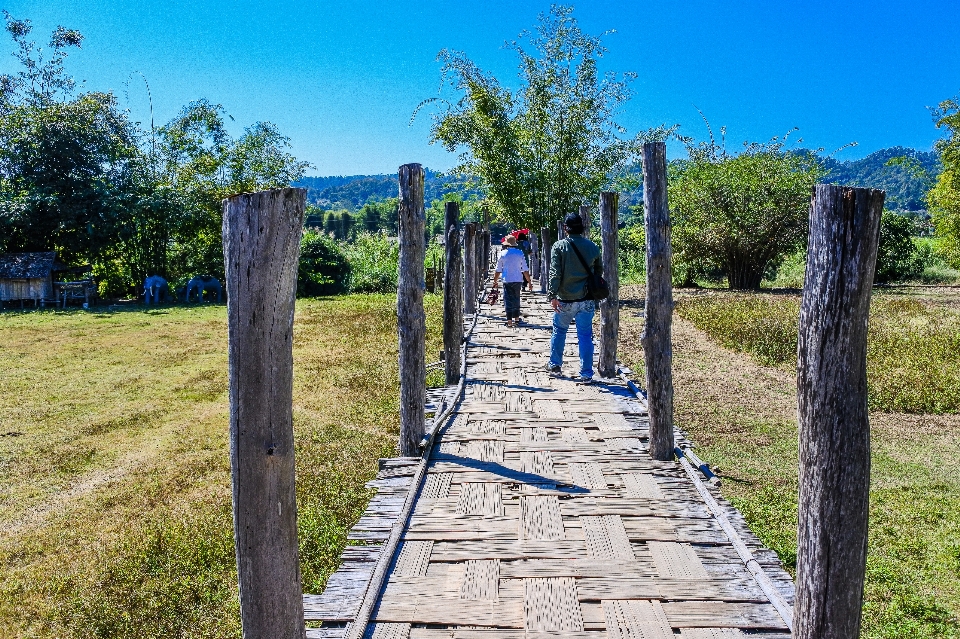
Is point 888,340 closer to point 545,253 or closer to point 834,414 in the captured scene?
point 545,253

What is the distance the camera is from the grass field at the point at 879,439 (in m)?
4.89

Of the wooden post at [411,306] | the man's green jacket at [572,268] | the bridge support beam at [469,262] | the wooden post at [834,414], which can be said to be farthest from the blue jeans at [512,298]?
the wooden post at [834,414]

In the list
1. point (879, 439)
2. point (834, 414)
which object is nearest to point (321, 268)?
point (879, 439)

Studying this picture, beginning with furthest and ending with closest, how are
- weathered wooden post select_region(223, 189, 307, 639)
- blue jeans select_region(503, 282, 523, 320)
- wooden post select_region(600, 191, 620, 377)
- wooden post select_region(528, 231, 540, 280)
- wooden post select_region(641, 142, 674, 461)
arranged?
wooden post select_region(528, 231, 540, 280)
blue jeans select_region(503, 282, 523, 320)
wooden post select_region(600, 191, 620, 377)
wooden post select_region(641, 142, 674, 461)
weathered wooden post select_region(223, 189, 307, 639)

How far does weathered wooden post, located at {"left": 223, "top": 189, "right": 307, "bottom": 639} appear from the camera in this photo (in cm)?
260

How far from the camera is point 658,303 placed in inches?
230

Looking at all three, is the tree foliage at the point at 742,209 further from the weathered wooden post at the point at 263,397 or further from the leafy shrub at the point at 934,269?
the weathered wooden post at the point at 263,397

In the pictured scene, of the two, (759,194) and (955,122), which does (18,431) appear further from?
(955,122)

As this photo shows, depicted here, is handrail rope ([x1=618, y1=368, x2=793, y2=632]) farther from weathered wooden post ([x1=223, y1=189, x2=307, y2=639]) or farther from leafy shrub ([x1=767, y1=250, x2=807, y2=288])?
leafy shrub ([x1=767, y1=250, x2=807, y2=288])

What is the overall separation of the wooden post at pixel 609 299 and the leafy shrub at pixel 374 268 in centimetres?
2038

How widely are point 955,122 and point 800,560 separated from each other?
83.2 feet

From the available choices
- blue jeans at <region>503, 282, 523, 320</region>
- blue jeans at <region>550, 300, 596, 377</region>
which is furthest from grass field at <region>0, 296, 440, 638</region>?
blue jeans at <region>550, 300, 596, 377</region>

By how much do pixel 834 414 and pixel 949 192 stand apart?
26.3 m

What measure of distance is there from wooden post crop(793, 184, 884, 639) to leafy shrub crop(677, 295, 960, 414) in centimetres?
706
